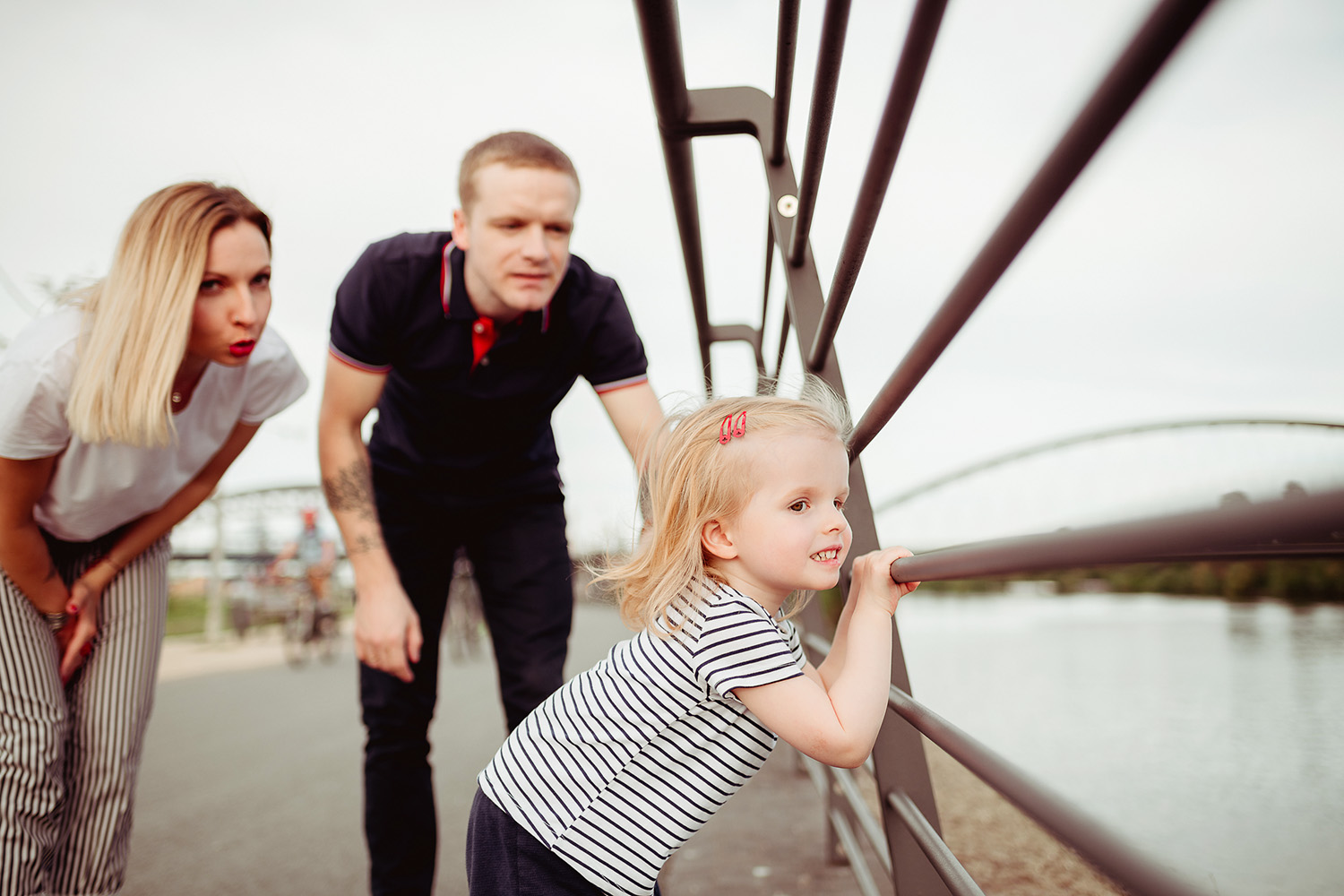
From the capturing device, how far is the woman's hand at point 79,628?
5.29 ft

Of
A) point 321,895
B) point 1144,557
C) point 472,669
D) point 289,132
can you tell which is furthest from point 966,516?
point 1144,557

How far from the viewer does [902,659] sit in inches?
43.5

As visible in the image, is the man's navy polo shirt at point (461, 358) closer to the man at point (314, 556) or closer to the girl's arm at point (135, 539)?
the girl's arm at point (135, 539)

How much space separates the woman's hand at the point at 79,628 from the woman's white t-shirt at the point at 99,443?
9cm

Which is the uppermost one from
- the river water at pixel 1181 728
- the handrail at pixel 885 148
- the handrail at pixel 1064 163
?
the handrail at pixel 885 148

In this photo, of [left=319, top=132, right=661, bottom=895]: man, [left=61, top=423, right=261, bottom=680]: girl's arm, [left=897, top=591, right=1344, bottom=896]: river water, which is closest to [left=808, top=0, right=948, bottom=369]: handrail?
[left=897, top=591, right=1344, bottom=896]: river water

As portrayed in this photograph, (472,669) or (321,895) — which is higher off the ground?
(321,895)

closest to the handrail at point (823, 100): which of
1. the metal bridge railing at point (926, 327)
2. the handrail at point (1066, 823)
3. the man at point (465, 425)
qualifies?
the metal bridge railing at point (926, 327)

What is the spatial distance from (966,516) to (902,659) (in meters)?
17.6

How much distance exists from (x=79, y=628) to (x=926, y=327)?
5.38 feet

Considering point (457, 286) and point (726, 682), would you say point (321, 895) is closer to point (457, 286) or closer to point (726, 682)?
point (457, 286)

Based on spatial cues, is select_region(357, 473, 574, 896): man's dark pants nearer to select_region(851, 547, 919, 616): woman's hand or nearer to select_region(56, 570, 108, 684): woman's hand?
select_region(56, 570, 108, 684): woman's hand

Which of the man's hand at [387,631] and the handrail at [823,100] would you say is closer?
the handrail at [823,100]

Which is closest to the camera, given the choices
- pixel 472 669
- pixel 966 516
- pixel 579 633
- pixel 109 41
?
pixel 472 669
